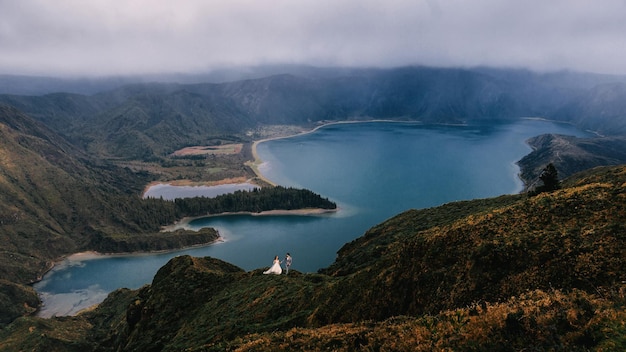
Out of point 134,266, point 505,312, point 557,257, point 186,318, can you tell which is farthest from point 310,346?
point 134,266

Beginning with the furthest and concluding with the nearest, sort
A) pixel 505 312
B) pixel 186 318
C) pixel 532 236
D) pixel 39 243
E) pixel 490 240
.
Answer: pixel 39 243, pixel 186 318, pixel 490 240, pixel 532 236, pixel 505 312

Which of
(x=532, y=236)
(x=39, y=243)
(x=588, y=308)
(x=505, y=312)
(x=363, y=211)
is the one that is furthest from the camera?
(x=363, y=211)

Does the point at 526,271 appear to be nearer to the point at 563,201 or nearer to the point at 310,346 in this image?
the point at 563,201

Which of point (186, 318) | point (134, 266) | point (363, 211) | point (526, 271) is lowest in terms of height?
point (134, 266)

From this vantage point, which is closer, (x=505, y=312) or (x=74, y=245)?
(x=505, y=312)

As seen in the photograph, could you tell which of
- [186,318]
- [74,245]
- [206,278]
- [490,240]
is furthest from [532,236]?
[74,245]

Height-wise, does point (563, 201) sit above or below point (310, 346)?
above

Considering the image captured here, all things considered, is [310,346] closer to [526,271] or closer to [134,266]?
[526,271]
